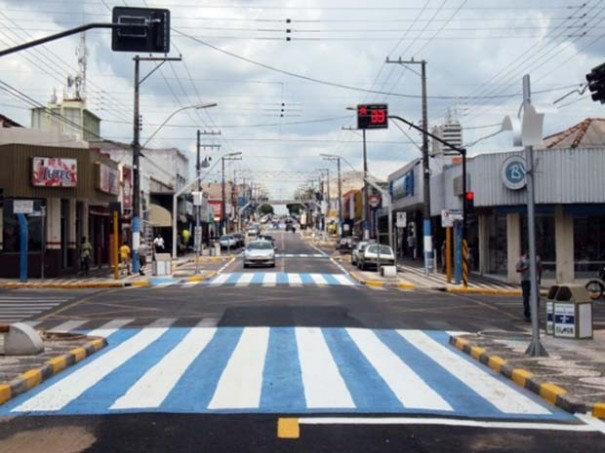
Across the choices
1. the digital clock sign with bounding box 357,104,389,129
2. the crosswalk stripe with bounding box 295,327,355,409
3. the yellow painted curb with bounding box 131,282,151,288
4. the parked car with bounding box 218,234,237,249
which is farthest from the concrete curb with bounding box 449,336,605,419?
the parked car with bounding box 218,234,237,249

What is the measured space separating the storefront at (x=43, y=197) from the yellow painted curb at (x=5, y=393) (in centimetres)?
2232

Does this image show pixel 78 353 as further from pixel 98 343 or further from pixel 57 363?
pixel 98 343

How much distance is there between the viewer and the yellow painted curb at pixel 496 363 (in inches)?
476

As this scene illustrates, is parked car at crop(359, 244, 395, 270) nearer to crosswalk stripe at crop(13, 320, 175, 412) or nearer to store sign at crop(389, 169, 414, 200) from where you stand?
store sign at crop(389, 169, 414, 200)

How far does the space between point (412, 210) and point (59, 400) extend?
1995 inches

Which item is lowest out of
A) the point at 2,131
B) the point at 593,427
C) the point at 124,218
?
the point at 593,427

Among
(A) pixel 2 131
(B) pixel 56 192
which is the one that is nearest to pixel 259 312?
(B) pixel 56 192

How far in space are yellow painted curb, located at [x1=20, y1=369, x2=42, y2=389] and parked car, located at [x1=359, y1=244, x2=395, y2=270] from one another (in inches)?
1263

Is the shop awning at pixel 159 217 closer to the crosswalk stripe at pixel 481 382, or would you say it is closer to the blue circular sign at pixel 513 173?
the blue circular sign at pixel 513 173

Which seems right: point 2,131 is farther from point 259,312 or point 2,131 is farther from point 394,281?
point 259,312

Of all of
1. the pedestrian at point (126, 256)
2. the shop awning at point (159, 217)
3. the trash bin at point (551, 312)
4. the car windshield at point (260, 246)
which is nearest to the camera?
the trash bin at point (551, 312)


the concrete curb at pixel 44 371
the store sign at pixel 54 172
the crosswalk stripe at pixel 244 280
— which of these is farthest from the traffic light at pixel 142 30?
the store sign at pixel 54 172

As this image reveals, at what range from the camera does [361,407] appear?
9.22 metres

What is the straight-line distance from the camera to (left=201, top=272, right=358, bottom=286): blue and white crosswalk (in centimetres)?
3359
